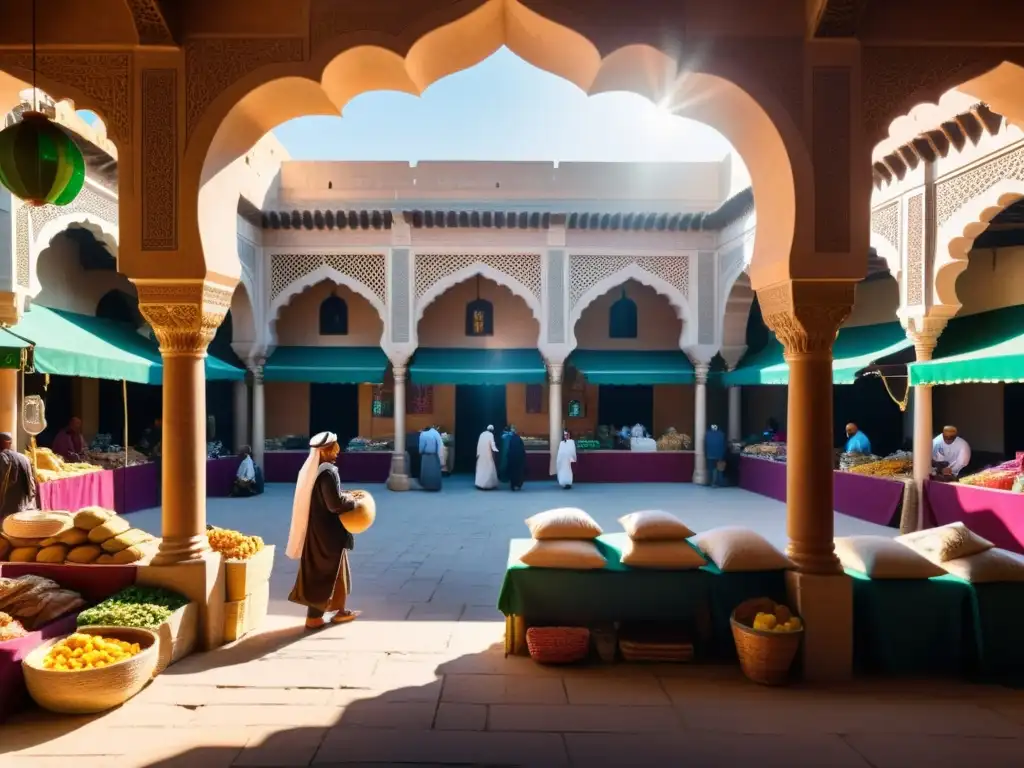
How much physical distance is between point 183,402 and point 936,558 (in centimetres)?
517

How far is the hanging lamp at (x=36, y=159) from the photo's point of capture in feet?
11.5

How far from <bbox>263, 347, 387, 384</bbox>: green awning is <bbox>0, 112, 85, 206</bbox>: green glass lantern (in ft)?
33.8

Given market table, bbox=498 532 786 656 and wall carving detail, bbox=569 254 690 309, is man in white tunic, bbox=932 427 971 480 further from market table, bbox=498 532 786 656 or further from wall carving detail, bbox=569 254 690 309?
market table, bbox=498 532 786 656

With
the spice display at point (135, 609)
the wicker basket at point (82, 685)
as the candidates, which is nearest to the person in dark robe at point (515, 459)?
the spice display at point (135, 609)

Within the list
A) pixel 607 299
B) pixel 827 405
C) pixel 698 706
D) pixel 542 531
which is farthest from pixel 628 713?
pixel 607 299

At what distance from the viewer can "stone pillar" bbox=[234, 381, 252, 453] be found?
13352mm

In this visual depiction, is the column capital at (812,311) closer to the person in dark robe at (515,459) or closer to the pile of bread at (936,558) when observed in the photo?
the pile of bread at (936,558)

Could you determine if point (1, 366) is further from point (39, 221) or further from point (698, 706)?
point (698, 706)

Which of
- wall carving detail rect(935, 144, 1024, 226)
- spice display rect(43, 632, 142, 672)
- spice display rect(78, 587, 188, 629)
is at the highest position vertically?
wall carving detail rect(935, 144, 1024, 226)

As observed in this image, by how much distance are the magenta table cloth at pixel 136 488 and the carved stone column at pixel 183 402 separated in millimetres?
6434

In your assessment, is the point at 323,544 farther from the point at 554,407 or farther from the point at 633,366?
the point at 633,366

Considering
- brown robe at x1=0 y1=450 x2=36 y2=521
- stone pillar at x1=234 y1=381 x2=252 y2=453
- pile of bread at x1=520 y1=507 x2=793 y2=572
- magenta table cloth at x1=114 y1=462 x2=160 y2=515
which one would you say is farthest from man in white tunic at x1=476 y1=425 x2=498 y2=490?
pile of bread at x1=520 y1=507 x2=793 y2=572

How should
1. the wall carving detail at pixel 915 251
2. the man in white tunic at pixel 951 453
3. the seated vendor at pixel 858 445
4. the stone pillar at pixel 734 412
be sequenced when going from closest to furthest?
1. the wall carving detail at pixel 915 251
2. the man in white tunic at pixel 951 453
3. the seated vendor at pixel 858 445
4. the stone pillar at pixel 734 412

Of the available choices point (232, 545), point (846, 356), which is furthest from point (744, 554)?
point (846, 356)
